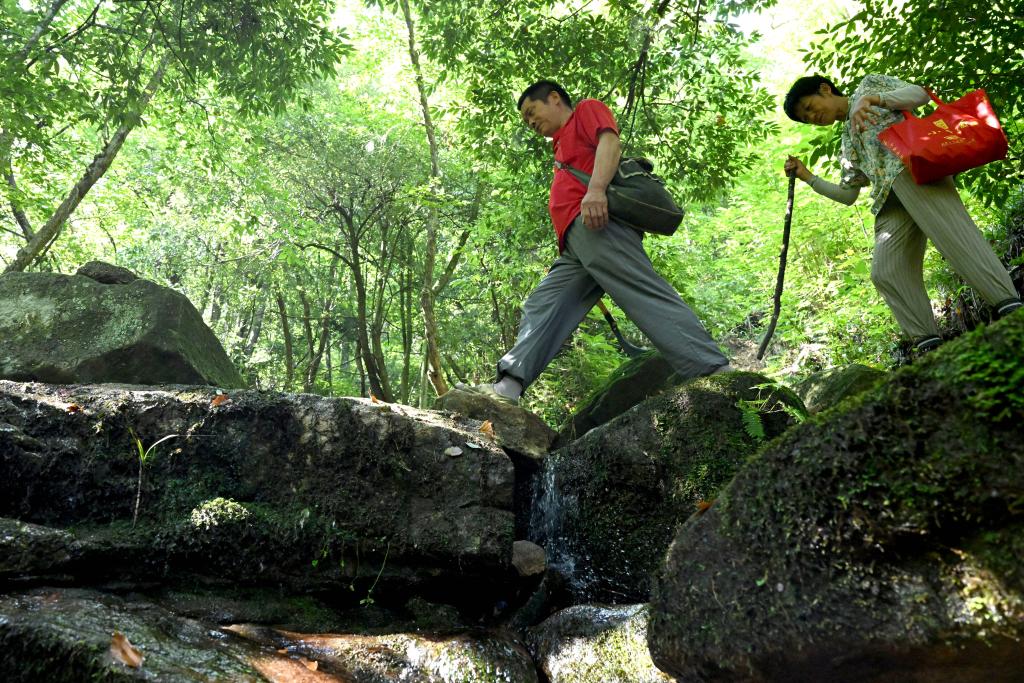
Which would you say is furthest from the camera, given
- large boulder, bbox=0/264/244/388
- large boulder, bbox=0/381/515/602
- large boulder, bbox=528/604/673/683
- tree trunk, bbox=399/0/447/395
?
tree trunk, bbox=399/0/447/395

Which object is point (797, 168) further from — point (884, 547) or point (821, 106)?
point (884, 547)

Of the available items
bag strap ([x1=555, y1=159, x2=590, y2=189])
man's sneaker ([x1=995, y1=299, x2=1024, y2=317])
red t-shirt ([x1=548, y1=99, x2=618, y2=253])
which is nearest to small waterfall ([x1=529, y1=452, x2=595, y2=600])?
red t-shirt ([x1=548, y1=99, x2=618, y2=253])

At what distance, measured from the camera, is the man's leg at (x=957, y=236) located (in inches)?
144

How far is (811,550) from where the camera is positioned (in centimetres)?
206

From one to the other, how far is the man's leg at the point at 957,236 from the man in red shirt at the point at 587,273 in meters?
1.39

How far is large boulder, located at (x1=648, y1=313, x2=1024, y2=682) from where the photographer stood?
5.89 feet

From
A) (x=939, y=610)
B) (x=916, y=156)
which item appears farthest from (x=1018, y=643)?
(x=916, y=156)

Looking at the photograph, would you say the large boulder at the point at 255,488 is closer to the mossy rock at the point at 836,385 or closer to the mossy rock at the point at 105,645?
the mossy rock at the point at 105,645

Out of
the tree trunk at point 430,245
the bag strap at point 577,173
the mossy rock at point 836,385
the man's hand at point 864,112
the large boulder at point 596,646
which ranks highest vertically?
the tree trunk at point 430,245

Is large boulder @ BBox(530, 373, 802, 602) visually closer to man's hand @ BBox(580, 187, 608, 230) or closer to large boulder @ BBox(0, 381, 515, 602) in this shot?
large boulder @ BBox(0, 381, 515, 602)

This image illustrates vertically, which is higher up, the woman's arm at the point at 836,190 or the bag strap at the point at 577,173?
the bag strap at the point at 577,173

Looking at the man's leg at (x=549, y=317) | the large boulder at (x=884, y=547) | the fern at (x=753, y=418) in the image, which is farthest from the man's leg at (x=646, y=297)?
the large boulder at (x=884, y=547)

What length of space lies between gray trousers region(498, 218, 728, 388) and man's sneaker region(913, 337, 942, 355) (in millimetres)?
1206

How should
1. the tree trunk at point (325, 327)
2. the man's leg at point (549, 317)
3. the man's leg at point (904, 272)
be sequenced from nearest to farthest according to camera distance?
1. the man's leg at point (904, 272)
2. the man's leg at point (549, 317)
3. the tree trunk at point (325, 327)
